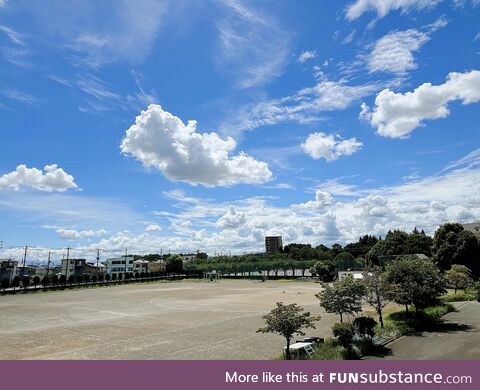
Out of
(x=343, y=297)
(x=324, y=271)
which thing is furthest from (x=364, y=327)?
(x=324, y=271)

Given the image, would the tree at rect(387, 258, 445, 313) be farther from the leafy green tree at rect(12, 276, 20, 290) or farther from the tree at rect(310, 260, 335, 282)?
the leafy green tree at rect(12, 276, 20, 290)

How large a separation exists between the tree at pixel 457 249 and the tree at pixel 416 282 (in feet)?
109

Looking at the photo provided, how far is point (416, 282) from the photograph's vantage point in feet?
74.9

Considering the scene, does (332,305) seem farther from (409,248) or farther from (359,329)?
(409,248)

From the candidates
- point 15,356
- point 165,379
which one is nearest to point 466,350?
point 165,379

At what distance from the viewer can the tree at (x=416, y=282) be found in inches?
875

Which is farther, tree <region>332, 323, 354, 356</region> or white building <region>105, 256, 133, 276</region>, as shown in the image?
white building <region>105, 256, 133, 276</region>

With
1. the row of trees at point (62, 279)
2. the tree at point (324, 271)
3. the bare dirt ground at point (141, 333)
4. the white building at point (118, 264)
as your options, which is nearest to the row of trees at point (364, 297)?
the bare dirt ground at point (141, 333)

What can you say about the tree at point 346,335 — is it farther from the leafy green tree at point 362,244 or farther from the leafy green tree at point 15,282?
the leafy green tree at point 362,244

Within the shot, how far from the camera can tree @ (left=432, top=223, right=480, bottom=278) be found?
5138 centimetres

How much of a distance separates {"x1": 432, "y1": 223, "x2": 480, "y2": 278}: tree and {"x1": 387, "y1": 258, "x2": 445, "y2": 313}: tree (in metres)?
33.1

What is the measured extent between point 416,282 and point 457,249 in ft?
115

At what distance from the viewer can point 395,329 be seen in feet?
67.0

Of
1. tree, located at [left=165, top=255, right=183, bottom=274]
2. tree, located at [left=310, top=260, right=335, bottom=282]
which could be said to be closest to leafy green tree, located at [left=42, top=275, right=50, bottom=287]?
tree, located at [left=165, top=255, right=183, bottom=274]
